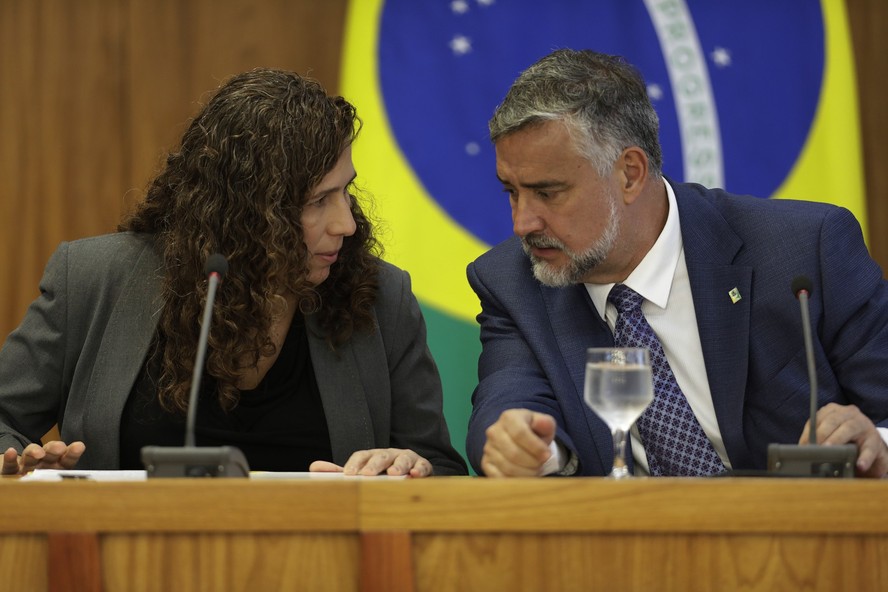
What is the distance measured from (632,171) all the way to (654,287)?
258mm

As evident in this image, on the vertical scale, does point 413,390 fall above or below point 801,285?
below

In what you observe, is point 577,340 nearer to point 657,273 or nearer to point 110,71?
point 657,273

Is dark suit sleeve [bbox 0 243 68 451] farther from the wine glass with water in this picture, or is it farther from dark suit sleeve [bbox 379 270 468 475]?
the wine glass with water

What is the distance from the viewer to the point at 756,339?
2.19m

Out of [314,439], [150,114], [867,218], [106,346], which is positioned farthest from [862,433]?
[150,114]

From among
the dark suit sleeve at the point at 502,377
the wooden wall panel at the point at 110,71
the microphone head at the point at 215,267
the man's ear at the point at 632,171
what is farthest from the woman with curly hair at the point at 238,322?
the wooden wall panel at the point at 110,71

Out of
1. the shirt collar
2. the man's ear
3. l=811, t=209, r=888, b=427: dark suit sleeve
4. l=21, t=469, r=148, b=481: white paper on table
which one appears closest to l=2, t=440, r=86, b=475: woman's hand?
l=21, t=469, r=148, b=481: white paper on table

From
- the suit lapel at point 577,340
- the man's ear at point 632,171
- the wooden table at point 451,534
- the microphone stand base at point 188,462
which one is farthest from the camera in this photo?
the man's ear at point 632,171

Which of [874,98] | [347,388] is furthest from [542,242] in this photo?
[874,98]

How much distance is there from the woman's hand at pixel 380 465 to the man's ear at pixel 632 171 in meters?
0.73

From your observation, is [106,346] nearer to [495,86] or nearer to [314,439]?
[314,439]

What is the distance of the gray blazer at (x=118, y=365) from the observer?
2.36 meters

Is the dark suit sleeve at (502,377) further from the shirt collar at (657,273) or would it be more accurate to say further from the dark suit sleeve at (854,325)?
the dark suit sleeve at (854,325)

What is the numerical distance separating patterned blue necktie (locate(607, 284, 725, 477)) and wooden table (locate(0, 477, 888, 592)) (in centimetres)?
72
